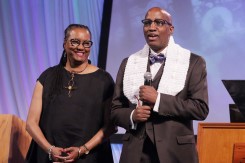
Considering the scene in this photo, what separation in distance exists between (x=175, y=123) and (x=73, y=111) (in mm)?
834

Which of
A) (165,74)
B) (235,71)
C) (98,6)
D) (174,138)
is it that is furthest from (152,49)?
(98,6)

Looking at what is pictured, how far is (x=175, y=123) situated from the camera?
2.78 metres

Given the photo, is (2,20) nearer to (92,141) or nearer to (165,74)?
(92,141)

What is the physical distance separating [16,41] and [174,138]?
3181 millimetres

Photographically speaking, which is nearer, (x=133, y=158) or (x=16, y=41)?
(x=133, y=158)

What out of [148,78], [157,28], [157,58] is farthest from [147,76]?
[157,28]

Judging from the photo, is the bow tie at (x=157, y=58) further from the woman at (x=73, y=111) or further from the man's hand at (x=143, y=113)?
the woman at (x=73, y=111)

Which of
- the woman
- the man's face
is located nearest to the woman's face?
the woman

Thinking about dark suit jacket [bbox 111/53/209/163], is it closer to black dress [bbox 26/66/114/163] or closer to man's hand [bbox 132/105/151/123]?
man's hand [bbox 132/105/151/123]

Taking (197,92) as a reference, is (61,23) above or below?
above

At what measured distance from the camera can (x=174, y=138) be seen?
2.75 m

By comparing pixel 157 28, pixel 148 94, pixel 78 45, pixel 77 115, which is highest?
pixel 157 28

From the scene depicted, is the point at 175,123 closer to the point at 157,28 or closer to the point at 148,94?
the point at 148,94


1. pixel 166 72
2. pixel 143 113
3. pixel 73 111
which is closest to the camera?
pixel 143 113
